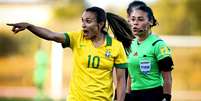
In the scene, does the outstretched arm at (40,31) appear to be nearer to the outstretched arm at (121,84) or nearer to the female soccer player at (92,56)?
the female soccer player at (92,56)

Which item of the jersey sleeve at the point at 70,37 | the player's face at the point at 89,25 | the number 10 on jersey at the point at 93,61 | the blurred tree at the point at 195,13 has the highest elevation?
the blurred tree at the point at 195,13

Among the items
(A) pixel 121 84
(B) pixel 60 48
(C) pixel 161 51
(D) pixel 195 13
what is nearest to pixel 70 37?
(A) pixel 121 84

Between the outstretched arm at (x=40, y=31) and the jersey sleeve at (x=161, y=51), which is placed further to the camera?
the jersey sleeve at (x=161, y=51)

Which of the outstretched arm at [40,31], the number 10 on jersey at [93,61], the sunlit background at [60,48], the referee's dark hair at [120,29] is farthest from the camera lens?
the sunlit background at [60,48]

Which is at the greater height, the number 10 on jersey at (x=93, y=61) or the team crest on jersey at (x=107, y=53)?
the team crest on jersey at (x=107, y=53)

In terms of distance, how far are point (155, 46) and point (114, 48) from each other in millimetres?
448

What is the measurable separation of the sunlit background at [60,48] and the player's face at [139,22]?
1411 cm

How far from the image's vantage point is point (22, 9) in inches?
1410

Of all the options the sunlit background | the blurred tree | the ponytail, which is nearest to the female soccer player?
the ponytail

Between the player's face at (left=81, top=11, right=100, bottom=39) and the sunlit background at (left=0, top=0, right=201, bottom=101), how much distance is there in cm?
1444

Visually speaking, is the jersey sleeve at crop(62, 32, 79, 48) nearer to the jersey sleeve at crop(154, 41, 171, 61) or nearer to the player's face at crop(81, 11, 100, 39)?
the player's face at crop(81, 11, 100, 39)

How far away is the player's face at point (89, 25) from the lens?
713cm

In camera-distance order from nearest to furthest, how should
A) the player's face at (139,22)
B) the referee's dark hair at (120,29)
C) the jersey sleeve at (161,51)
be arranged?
the jersey sleeve at (161,51)
the player's face at (139,22)
the referee's dark hair at (120,29)

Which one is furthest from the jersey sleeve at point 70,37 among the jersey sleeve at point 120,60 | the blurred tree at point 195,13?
the blurred tree at point 195,13
